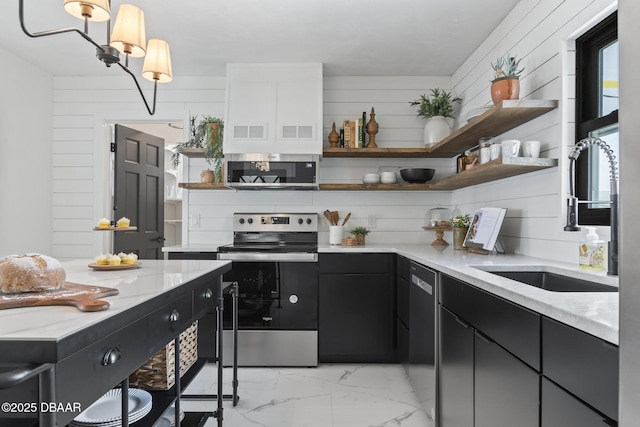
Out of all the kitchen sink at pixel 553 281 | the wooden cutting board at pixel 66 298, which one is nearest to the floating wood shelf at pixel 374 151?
the kitchen sink at pixel 553 281

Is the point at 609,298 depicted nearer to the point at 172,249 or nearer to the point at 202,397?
the point at 202,397

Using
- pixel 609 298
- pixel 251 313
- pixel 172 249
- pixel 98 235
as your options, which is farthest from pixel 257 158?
pixel 609 298

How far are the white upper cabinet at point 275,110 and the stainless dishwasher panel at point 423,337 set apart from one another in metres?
1.52

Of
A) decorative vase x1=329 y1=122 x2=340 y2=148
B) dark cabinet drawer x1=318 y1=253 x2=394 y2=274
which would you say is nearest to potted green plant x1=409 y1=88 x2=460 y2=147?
decorative vase x1=329 y1=122 x2=340 y2=148

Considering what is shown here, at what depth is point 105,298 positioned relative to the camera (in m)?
1.13

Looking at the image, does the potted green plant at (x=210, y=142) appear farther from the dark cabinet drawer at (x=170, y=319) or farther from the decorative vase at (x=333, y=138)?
the dark cabinet drawer at (x=170, y=319)

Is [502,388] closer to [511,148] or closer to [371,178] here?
[511,148]

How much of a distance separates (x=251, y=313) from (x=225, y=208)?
3.65 feet

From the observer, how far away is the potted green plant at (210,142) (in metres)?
3.62

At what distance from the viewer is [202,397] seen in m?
2.43

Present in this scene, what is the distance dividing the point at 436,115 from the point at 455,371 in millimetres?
2391

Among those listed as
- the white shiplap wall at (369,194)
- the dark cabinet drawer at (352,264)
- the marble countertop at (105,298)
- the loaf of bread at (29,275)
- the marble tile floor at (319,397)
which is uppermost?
the white shiplap wall at (369,194)

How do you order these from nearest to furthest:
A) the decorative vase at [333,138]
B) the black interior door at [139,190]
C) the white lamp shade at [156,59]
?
the white lamp shade at [156,59] → the decorative vase at [333,138] → the black interior door at [139,190]

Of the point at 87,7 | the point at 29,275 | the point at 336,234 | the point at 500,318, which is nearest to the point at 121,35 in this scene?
the point at 87,7
